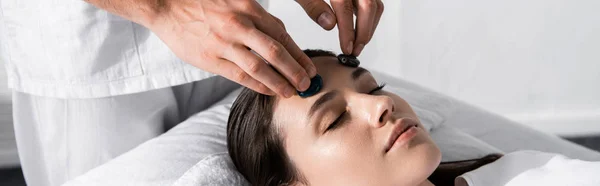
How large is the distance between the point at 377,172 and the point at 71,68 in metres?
0.69

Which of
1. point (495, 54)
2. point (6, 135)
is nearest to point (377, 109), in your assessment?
point (495, 54)

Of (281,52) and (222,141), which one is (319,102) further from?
(222,141)

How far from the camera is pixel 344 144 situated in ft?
3.55

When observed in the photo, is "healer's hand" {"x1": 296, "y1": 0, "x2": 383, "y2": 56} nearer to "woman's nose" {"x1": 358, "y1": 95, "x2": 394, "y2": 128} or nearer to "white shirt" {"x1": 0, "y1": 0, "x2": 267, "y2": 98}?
"woman's nose" {"x1": 358, "y1": 95, "x2": 394, "y2": 128}

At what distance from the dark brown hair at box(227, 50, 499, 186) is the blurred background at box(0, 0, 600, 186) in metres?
1.14

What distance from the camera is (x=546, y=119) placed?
2.62 m

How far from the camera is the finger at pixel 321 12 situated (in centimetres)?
114

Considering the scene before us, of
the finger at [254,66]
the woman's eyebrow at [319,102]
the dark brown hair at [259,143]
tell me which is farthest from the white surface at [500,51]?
the finger at [254,66]

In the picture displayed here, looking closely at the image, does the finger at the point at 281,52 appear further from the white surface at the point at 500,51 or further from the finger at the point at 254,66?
the white surface at the point at 500,51

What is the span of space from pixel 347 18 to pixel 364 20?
0.03m

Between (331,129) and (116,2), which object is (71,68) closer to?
(116,2)

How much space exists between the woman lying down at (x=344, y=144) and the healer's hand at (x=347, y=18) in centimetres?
5

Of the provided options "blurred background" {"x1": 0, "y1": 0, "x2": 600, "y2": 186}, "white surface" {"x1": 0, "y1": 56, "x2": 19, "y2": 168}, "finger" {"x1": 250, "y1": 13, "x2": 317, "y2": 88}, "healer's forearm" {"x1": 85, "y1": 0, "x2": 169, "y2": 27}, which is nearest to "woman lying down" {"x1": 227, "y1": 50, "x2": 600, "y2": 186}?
"finger" {"x1": 250, "y1": 13, "x2": 317, "y2": 88}

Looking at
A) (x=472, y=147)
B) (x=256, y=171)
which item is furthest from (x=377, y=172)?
(x=472, y=147)
